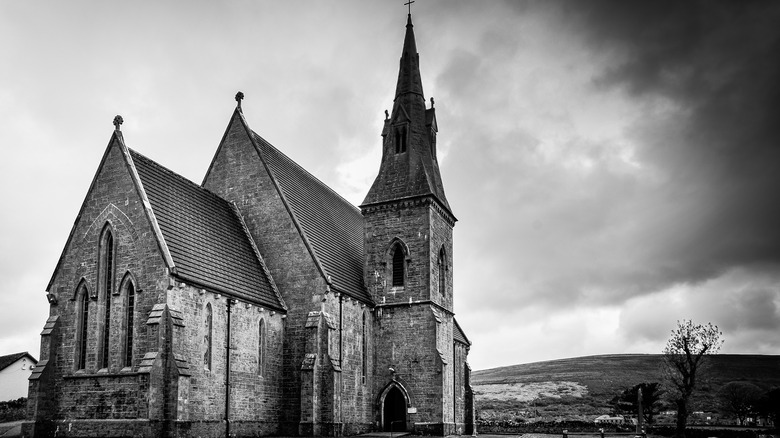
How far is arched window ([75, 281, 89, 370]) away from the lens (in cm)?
2750

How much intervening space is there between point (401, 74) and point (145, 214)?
2150 cm

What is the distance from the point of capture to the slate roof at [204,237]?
28625mm

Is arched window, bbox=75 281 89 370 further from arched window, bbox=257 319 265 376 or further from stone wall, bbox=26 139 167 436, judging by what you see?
arched window, bbox=257 319 265 376

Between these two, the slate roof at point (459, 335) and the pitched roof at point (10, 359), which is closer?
the slate roof at point (459, 335)

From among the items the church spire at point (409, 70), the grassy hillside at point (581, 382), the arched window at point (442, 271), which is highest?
the church spire at point (409, 70)

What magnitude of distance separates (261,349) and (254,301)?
2.46 metres

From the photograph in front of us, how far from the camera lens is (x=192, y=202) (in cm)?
3262

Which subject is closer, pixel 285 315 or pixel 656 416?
pixel 285 315

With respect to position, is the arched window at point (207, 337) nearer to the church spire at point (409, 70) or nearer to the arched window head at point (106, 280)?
the arched window head at point (106, 280)

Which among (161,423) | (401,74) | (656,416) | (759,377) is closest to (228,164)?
(401,74)

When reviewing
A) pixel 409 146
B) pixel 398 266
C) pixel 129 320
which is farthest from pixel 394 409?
pixel 129 320

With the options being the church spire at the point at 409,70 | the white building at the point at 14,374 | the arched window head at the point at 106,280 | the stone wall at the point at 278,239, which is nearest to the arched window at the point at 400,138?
the church spire at the point at 409,70

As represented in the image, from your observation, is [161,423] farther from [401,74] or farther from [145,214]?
[401,74]

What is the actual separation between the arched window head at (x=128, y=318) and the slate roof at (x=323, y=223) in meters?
9.74
